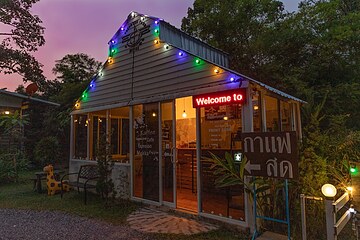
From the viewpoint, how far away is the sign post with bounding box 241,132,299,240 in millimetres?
2977

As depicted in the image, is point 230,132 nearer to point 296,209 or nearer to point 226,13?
point 296,209

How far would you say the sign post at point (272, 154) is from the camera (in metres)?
2.98

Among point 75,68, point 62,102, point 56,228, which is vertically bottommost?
point 56,228

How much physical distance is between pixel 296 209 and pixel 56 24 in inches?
564

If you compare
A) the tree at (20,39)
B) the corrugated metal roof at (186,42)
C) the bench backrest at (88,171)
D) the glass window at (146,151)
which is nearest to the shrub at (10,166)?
the bench backrest at (88,171)

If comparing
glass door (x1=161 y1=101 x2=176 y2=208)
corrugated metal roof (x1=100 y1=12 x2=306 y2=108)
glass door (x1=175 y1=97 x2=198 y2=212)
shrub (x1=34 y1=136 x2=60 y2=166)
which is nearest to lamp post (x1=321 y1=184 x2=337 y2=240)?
corrugated metal roof (x1=100 y1=12 x2=306 y2=108)

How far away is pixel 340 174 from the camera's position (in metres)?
4.48

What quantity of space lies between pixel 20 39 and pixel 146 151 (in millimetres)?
10991

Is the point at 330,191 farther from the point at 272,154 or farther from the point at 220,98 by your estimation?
the point at 220,98

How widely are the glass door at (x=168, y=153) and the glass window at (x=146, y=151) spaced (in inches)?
7.3

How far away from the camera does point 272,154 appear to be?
3.14m

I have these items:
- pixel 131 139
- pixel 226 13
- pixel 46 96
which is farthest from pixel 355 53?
pixel 46 96

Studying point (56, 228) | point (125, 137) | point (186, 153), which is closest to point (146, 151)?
point (125, 137)

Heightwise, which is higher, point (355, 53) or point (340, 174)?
point (355, 53)
